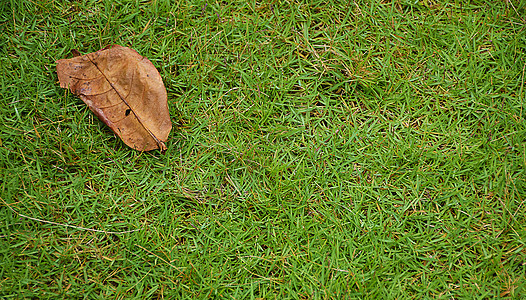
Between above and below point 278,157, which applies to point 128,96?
above

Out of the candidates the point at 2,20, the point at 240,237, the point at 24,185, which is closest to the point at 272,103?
the point at 240,237

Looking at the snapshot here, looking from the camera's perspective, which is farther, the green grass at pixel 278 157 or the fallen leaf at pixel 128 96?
the fallen leaf at pixel 128 96

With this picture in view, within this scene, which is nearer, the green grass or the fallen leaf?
the green grass

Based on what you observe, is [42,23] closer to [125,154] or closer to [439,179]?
[125,154]
